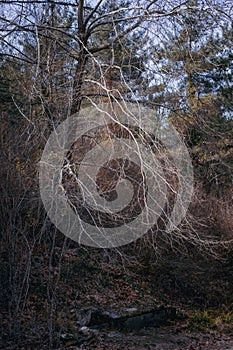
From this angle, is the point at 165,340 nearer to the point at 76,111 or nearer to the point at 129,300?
the point at 129,300

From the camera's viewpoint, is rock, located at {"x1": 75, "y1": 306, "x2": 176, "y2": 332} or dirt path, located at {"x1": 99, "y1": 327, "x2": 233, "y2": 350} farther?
rock, located at {"x1": 75, "y1": 306, "x2": 176, "y2": 332}

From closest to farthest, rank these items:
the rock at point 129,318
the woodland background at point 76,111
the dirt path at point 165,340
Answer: the woodland background at point 76,111 → the dirt path at point 165,340 → the rock at point 129,318

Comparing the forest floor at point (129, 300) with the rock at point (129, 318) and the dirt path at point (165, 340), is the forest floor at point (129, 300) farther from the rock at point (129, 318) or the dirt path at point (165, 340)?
the rock at point (129, 318)

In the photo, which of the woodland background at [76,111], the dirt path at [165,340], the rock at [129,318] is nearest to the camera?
the woodland background at [76,111]

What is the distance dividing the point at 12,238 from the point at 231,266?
567cm

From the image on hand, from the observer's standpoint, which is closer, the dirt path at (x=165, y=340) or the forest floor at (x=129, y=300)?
the forest floor at (x=129, y=300)

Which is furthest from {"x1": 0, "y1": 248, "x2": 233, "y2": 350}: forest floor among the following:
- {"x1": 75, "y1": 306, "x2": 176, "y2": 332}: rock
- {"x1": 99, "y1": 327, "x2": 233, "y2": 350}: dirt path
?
{"x1": 75, "y1": 306, "x2": 176, "y2": 332}: rock

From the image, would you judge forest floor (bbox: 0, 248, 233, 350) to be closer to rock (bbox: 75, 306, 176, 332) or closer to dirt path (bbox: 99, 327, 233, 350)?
dirt path (bbox: 99, 327, 233, 350)

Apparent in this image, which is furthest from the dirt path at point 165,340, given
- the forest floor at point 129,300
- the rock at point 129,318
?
the rock at point 129,318

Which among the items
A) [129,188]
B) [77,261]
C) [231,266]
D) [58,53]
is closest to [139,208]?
[129,188]

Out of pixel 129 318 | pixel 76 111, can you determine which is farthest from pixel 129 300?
pixel 76 111

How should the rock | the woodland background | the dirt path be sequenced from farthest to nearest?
1. the rock
2. the dirt path
3. the woodland background

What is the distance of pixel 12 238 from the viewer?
232 inches

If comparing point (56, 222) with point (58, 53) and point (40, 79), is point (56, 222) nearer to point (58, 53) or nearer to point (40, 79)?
point (40, 79)
